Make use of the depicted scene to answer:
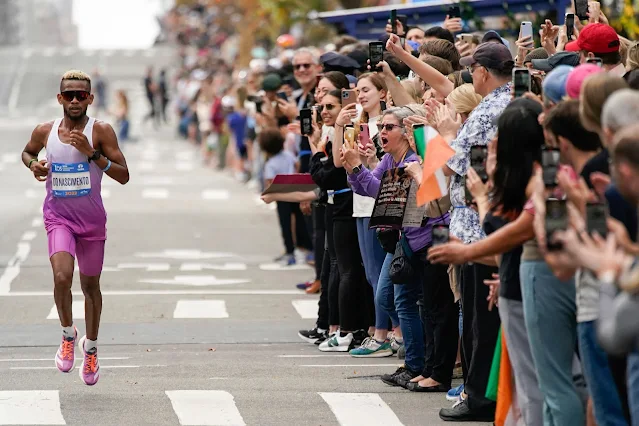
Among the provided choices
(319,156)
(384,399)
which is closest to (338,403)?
(384,399)

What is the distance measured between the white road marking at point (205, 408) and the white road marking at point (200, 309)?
431cm

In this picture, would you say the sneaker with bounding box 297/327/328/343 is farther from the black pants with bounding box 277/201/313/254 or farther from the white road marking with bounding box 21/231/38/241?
the white road marking with bounding box 21/231/38/241

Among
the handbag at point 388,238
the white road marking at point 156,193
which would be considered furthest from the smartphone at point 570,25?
the white road marking at point 156,193

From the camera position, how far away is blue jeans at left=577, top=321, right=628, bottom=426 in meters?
6.82

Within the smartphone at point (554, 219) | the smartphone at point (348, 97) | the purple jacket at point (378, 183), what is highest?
the smartphone at point (554, 219)

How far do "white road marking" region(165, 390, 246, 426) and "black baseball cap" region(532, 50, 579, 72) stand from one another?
293cm

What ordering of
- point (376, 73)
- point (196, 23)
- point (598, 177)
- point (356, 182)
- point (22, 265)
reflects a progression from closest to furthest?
point (598, 177)
point (356, 182)
point (376, 73)
point (22, 265)
point (196, 23)

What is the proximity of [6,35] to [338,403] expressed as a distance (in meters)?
144

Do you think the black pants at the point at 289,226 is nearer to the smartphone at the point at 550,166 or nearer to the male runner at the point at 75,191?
the male runner at the point at 75,191

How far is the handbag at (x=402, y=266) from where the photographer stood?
10.6 metres

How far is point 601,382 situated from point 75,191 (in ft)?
16.4

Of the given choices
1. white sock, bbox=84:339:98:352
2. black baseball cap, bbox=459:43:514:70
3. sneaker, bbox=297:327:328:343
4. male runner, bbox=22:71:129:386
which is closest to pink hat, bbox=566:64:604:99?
black baseball cap, bbox=459:43:514:70

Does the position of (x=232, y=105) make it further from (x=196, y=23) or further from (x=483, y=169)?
(x=196, y=23)

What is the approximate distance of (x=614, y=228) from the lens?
587 centimetres
